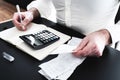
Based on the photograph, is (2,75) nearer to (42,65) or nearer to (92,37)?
(42,65)

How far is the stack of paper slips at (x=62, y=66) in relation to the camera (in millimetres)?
654

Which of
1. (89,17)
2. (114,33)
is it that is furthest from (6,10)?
(114,33)

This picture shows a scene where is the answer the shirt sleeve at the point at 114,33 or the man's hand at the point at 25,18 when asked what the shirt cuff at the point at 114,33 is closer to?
the shirt sleeve at the point at 114,33

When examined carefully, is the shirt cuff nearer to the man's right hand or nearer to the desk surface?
the desk surface

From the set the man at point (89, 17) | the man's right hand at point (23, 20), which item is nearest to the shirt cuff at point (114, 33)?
the man at point (89, 17)

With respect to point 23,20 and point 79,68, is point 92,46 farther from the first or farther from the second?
point 23,20

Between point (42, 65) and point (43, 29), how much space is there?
10.2 inches

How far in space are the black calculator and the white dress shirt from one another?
0.18m

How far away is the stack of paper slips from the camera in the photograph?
654 mm

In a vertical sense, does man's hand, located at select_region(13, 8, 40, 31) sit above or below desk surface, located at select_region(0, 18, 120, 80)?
above

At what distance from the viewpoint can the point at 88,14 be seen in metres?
0.92

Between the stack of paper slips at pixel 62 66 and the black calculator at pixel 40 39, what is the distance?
8 cm

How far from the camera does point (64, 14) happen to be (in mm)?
1001

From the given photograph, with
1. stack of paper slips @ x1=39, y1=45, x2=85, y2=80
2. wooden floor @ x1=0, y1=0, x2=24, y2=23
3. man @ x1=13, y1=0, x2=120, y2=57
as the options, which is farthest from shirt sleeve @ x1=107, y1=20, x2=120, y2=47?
wooden floor @ x1=0, y1=0, x2=24, y2=23
